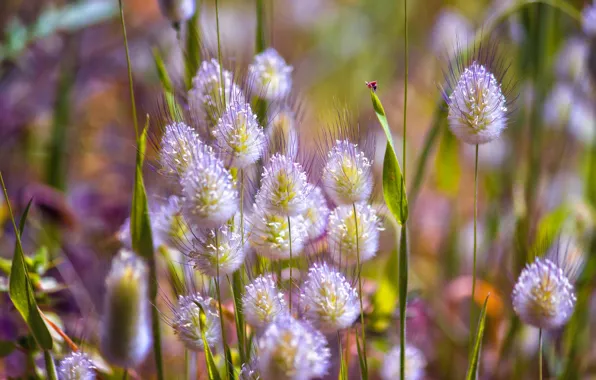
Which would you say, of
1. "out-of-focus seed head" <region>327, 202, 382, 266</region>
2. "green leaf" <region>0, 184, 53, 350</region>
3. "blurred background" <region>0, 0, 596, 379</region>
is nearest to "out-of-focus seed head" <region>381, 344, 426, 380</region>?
"blurred background" <region>0, 0, 596, 379</region>

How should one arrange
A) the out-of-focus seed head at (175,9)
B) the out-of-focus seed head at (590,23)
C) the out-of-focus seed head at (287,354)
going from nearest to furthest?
the out-of-focus seed head at (287,354) → the out-of-focus seed head at (175,9) → the out-of-focus seed head at (590,23)

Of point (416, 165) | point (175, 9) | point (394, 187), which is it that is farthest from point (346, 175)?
point (416, 165)

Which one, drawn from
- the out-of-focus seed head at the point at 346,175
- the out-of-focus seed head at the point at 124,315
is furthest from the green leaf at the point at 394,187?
the out-of-focus seed head at the point at 124,315

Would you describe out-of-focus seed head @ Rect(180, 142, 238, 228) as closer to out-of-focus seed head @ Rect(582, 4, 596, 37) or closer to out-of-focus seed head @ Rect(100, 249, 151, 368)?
out-of-focus seed head @ Rect(100, 249, 151, 368)

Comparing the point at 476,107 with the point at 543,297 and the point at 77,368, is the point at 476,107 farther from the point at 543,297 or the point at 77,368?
the point at 77,368

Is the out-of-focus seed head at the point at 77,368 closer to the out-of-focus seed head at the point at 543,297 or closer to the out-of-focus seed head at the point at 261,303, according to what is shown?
the out-of-focus seed head at the point at 261,303
